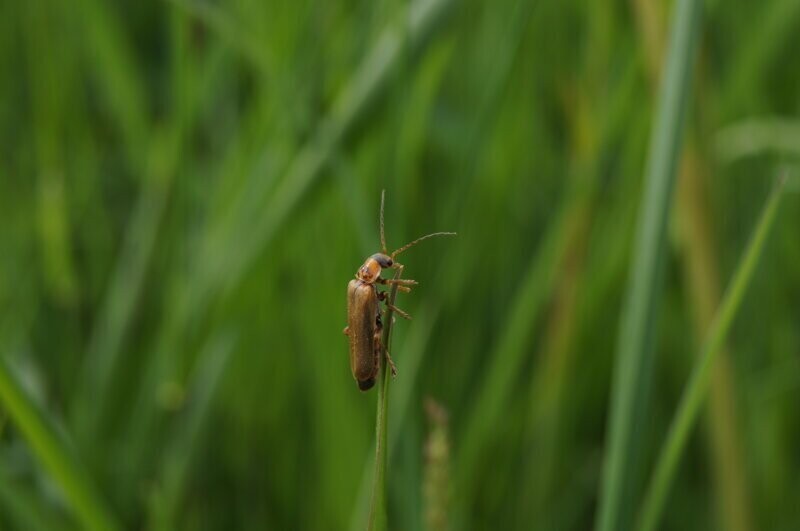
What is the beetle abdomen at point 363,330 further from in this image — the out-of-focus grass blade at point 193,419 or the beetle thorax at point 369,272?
the out-of-focus grass blade at point 193,419

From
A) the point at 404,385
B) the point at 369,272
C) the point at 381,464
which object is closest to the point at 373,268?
the point at 369,272

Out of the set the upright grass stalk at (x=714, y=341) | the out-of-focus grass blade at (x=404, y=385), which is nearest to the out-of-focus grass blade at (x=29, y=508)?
the out-of-focus grass blade at (x=404, y=385)

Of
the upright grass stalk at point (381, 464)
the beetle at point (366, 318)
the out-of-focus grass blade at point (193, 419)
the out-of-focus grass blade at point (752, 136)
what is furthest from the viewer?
the out-of-focus grass blade at point (752, 136)

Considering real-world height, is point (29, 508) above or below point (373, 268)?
below

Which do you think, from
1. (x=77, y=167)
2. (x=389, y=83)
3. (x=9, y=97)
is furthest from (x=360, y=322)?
(x=9, y=97)

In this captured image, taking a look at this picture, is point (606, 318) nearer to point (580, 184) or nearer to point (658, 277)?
point (580, 184)

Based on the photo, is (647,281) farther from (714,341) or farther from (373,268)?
(373,268)
